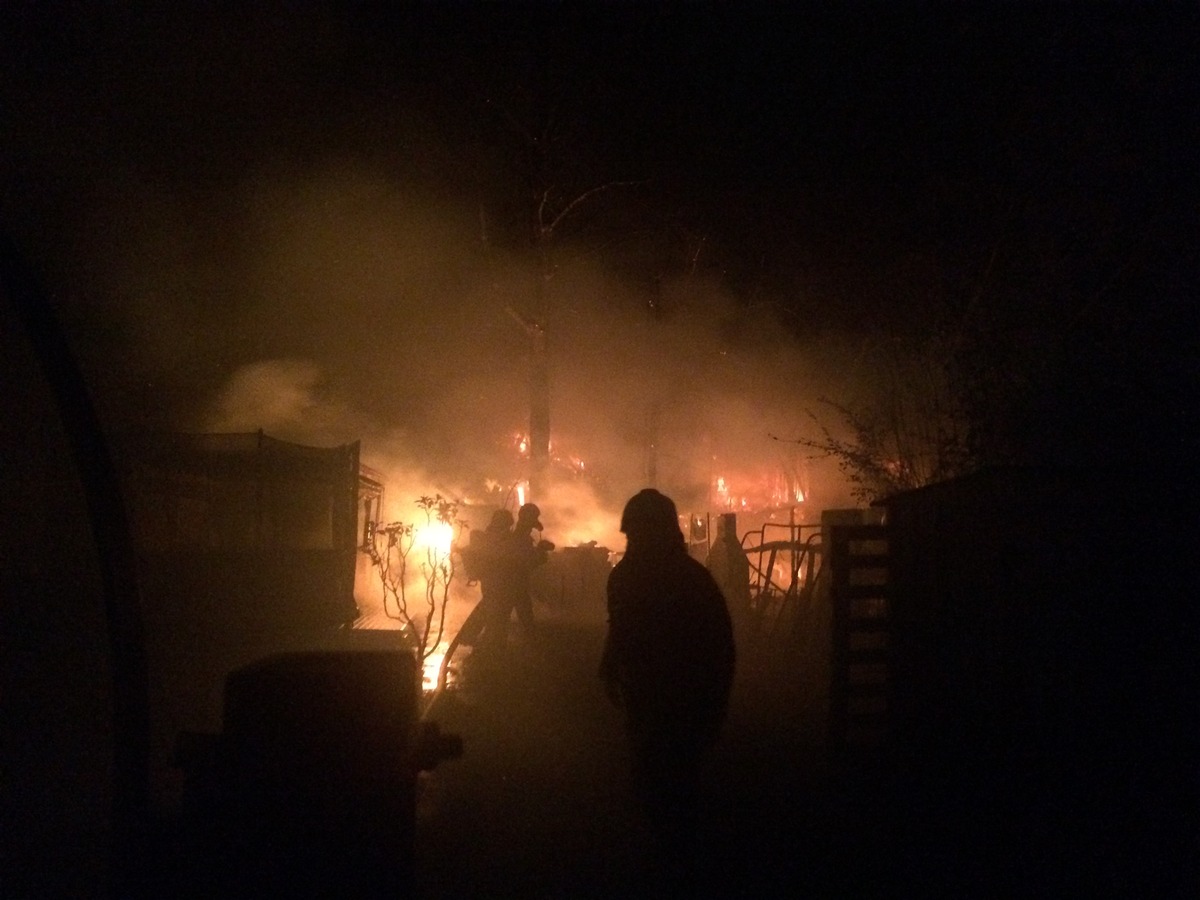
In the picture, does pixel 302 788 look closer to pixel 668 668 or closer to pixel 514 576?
pixel 668 668

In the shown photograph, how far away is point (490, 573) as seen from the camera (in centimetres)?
931

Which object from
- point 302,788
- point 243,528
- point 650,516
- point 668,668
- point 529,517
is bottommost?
point 302,788

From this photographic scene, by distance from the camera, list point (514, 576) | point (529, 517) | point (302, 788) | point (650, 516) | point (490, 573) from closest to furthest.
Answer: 1. point (302, 788)
2. point (650, 516)
3. point (490, 573)
4. point (514, 576)
5. point (529, 517)

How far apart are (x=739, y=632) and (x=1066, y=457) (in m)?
4.93

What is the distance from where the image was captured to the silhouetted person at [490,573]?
932 cm

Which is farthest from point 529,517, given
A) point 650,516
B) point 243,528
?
point 650,516

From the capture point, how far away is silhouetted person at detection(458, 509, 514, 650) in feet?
30.6

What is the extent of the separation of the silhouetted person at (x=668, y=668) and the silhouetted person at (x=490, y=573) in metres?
5.68

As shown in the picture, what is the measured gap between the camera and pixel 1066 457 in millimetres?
7383

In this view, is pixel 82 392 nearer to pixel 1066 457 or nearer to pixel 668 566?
pixel 668 566

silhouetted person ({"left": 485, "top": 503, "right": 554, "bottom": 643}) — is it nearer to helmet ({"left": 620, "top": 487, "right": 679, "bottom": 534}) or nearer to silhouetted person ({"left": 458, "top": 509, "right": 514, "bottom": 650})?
silhouetted person ({"left": 458, "top": 509, "right": 514, "bottom": 650})

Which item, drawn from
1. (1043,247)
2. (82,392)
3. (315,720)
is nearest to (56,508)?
(82,392)

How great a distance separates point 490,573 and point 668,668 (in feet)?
19.8

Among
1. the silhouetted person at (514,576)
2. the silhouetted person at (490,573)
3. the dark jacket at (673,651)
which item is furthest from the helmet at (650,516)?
the silhouetted person at (490,573)
